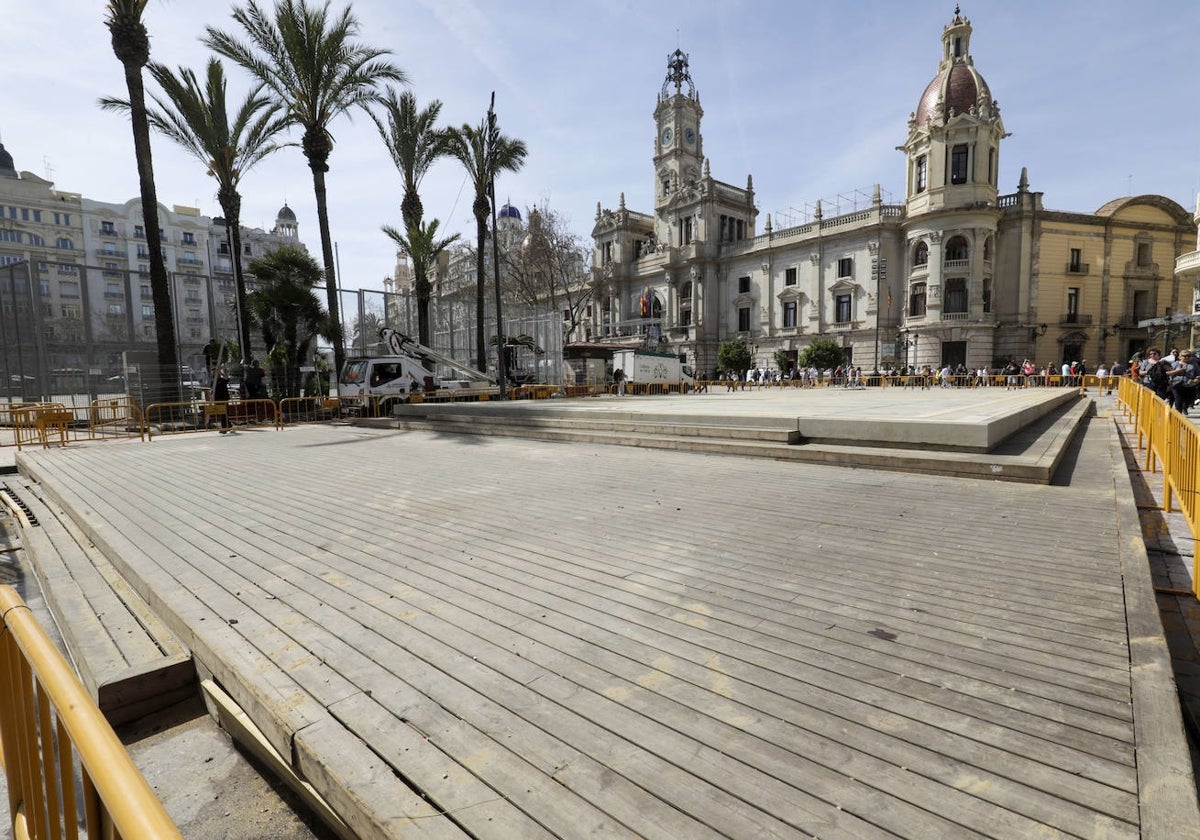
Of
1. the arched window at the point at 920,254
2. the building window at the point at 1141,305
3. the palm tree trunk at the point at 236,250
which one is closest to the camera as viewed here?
the palm tree trunk at the point at 236,250

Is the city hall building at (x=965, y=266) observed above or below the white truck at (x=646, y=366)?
above

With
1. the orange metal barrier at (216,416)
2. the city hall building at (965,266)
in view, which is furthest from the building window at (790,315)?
the orange metal barrier at (216,416)

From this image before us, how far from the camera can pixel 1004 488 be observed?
6.29m

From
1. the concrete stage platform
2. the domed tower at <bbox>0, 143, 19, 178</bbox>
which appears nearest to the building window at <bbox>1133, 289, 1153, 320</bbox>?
the concrete stage platform

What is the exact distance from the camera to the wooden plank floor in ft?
6.54

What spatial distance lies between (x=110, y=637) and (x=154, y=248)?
17.2m

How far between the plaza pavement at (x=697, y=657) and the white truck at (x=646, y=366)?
2608 cm

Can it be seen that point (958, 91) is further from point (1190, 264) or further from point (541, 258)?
point (541, 258)

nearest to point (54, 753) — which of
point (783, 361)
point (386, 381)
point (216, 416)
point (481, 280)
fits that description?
point (216, 416)

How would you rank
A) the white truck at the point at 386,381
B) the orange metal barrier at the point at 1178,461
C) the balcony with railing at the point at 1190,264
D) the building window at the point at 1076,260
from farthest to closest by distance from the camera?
the building window at the point at 1076,260
the balcony with railing at the point at 1190,264
the white truck at the point at 386,381
the orange metal barrier at the point at 1178,461

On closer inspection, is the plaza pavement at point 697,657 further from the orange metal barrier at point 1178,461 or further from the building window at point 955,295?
the building window at point 955,295

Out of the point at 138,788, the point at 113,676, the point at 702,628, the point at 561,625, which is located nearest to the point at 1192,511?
the point at 702,628

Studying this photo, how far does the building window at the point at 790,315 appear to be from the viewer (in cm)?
5516

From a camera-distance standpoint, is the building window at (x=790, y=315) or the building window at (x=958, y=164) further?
the building window at (x=790, y=315)
